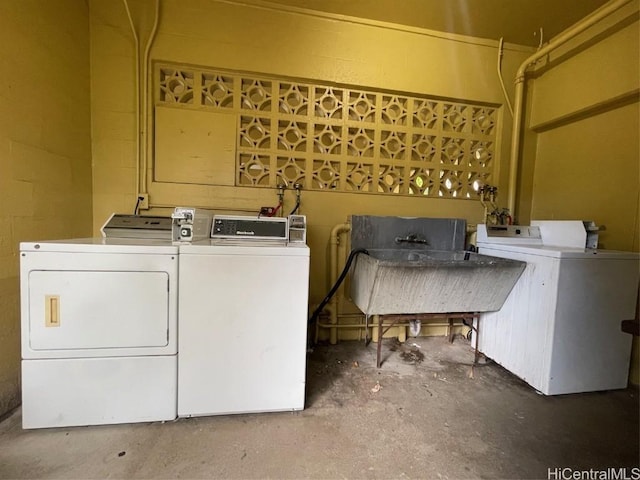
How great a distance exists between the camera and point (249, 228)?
6.64ft

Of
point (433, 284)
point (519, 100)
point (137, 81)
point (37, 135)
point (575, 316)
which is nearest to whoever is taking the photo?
point (37, 135)

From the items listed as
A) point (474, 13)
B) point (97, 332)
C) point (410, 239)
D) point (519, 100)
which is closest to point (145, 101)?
point (97, 332)

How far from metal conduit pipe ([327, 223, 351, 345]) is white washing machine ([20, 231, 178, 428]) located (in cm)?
141

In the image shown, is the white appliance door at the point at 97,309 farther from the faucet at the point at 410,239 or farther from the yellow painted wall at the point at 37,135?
the faucet at the point at 410,239

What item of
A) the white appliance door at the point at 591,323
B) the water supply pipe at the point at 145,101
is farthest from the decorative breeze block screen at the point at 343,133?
the white appliance door at the point at 591,323

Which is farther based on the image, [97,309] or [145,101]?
[145,101]

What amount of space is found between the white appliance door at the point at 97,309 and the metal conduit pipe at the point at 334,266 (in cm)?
146

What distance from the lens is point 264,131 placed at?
99.9 inches

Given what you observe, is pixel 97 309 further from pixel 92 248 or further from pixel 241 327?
pixel 241 327

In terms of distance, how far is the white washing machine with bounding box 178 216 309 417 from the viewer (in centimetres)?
Answer: 158

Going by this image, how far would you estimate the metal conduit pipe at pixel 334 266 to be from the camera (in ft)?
8.59

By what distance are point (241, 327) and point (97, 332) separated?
2.40 ft

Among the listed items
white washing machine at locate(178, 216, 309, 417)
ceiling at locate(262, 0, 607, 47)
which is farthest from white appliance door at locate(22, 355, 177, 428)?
ceiling at locate(262, 0, 607, 47)

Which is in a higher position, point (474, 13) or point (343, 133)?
point (474, 13)
